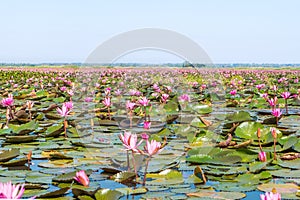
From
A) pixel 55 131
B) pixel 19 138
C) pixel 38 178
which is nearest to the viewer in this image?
pixel 38 178

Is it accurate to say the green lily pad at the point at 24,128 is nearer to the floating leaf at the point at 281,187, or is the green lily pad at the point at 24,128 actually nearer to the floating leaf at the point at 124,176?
the floating leaf at the point at 124,176

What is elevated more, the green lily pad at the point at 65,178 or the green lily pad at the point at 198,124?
the green lily pad at the point at 198,124

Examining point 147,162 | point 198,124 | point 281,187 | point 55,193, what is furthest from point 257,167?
point 198,124

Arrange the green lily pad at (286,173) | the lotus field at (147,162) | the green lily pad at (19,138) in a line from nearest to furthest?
the lotus field at (147,162) < the green lily pad at (286,173) < the green lily pad at (19,138)

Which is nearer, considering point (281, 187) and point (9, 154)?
point (281, 187)

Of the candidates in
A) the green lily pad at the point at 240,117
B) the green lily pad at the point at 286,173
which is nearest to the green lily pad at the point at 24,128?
the green lily pad at the point at 240,117

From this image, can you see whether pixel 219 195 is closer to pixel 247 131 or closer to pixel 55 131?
pixel 247 131

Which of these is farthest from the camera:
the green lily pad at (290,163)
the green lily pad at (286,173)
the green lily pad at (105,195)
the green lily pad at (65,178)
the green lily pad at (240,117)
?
the green lily pad at (240,117)

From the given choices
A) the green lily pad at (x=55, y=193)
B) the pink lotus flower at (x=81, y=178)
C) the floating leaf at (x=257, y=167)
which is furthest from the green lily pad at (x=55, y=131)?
the floating leaf at (x=257, y=167)

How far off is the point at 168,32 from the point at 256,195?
2.83 m

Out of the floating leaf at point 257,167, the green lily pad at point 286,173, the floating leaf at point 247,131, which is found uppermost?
the floating leaf at point 247,131

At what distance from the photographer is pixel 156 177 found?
7.99 feet

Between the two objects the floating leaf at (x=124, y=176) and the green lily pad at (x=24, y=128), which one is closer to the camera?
the floating leaf at (x=124, y=176)

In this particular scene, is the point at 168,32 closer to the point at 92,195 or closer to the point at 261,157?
the point at 261,157
